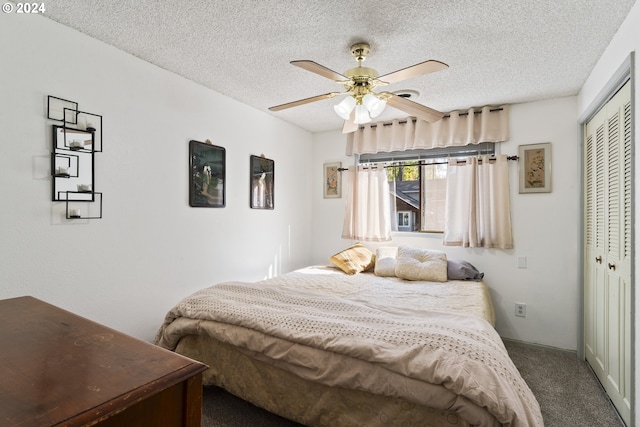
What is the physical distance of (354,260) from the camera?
366 cm

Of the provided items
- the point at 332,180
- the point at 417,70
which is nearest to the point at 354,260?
the point at 332,180

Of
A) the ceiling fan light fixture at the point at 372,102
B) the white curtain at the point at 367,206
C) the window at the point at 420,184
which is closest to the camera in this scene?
the ceiling fan light fixture at the point at 372,102

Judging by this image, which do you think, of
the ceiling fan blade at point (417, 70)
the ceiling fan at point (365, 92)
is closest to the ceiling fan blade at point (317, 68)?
the ceiling fan at point (365, 92)

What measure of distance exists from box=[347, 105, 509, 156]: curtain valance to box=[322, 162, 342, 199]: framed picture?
290 mm

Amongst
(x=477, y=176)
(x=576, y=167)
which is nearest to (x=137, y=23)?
(x=477, y=176)

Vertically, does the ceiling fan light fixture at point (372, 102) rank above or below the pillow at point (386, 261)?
above

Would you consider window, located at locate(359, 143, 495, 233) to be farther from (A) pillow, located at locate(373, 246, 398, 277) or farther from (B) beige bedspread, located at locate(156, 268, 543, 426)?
(B) beige bedspread, located at locate(156, 268, 543, 426)

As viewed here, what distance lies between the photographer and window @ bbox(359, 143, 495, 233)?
12.2 ft

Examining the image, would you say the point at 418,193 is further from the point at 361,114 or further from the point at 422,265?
the point at 361,114

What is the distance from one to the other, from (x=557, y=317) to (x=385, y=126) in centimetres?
265

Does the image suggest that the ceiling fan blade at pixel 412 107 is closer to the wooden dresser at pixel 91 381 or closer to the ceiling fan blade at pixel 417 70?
the ceiling fan blade at pixel 417 70

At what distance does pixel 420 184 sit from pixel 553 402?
91.5 inches

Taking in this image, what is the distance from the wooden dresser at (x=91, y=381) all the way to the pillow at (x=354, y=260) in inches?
108

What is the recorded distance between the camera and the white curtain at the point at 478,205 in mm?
3301
